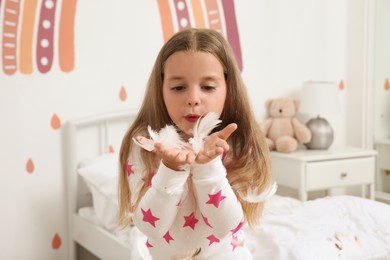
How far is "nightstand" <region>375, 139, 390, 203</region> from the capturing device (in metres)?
2.92

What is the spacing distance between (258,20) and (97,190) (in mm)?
1343

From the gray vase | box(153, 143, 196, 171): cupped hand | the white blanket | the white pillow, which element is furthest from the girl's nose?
the gray vase

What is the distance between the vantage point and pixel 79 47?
6.74 ft

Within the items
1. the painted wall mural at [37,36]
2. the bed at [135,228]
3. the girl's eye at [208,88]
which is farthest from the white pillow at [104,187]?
the girl's eye at [208,88]

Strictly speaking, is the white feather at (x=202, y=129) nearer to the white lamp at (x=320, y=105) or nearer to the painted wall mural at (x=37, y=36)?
the painted wall mural at (x=37, y=36)

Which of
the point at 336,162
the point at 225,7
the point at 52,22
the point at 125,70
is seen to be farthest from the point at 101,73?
the point at 336,162

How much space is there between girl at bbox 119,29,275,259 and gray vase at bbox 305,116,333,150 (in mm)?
1726

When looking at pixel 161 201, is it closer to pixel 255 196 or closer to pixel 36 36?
pixel 255 196

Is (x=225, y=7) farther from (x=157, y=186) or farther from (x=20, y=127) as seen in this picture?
(x=157, y=186)

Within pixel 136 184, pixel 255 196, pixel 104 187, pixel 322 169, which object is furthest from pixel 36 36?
pixel 322 169

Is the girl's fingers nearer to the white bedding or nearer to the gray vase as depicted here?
the white bedding

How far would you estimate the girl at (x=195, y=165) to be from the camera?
2.53 feet

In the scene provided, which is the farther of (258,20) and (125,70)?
(258,20)

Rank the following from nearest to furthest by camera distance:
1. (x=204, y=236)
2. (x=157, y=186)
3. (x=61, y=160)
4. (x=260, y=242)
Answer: (x=157, y=186), (x=204, y=236), (x=260, y=242), (x=61, y=160)
